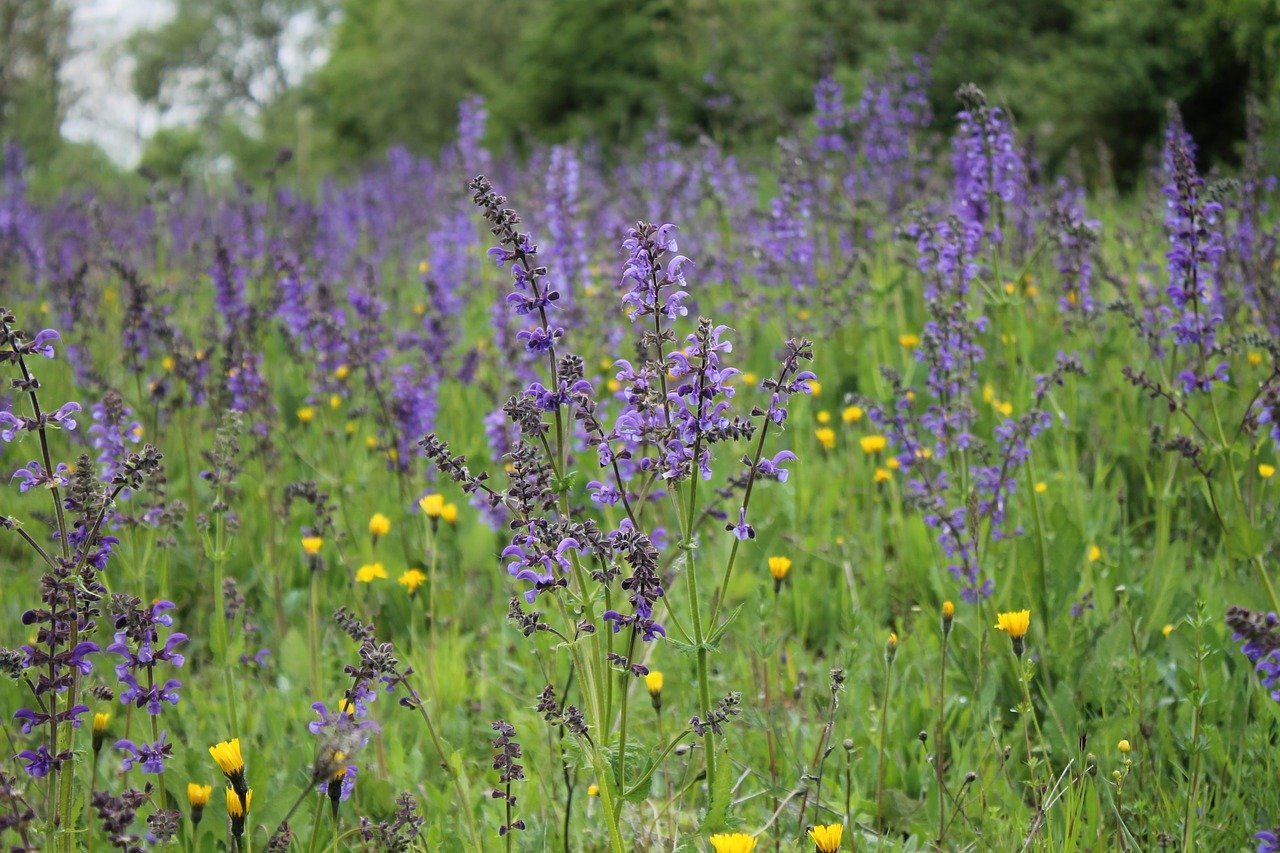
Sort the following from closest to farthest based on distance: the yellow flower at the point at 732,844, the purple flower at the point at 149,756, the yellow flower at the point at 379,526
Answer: the yellow flower at the point at 732,844 < the purple flower at the point at 149,756 < the yellow flower at the point at 379,526

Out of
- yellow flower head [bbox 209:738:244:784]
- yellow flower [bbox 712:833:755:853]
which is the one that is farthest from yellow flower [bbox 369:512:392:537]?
yellow flower [bbox 712:833:755:853]

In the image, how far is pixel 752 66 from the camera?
511 inches

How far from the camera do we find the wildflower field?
1884 millimetres

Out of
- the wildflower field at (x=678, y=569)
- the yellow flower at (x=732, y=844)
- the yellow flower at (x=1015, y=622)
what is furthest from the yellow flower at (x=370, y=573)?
the yellow flower at (x=1015, y=622)

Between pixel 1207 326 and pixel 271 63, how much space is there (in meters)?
45.6

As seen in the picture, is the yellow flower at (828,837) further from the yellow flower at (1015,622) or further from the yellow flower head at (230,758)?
the yellow flower head at (230,758)

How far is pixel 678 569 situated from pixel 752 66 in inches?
471

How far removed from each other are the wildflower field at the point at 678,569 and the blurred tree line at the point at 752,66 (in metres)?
1.29

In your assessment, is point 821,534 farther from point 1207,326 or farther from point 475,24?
point 475,24

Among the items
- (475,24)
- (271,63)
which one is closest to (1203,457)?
(475,24)

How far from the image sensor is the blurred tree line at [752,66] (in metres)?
9.65

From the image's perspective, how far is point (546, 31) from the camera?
52.9ft

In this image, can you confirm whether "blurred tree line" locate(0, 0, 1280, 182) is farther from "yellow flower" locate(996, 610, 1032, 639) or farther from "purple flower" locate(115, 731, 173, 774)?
"purple flower" locate(115, 731, 173, 774)

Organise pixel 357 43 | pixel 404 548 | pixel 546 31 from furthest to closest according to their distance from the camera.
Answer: pixel 357 43, pixel 546 31, pixel 404 548
